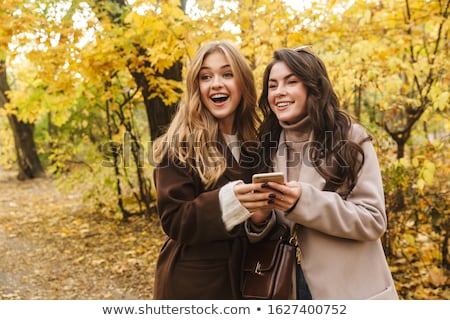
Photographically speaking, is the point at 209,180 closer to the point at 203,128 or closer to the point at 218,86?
the point at 203,128

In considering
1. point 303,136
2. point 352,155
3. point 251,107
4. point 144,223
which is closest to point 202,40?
point 251,107

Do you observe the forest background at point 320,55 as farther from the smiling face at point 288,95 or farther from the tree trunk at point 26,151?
the tree trunk at point 26,151

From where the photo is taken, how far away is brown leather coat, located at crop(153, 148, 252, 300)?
1890mm

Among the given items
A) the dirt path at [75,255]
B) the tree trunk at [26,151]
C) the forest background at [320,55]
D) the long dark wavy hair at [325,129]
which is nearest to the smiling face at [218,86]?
the long dark wavy hair at [325,129]

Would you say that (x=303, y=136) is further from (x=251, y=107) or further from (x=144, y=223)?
(x=144, y=223)

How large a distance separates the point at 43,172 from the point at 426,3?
14.1m

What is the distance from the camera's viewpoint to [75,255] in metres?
6.12

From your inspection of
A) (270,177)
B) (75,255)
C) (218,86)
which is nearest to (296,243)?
(270,177)

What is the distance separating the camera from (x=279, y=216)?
2.03m

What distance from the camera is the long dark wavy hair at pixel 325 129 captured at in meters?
1.87

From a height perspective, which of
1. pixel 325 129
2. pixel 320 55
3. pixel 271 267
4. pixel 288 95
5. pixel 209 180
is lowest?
pixel 271 267

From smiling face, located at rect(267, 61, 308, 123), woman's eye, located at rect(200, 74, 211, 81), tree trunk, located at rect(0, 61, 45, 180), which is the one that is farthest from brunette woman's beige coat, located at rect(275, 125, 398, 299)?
tree trunk, located at rect(0, 61, 45, 180)

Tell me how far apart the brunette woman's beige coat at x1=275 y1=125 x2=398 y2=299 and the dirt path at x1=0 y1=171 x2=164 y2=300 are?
330 cm

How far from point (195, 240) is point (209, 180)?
0.29 metres
